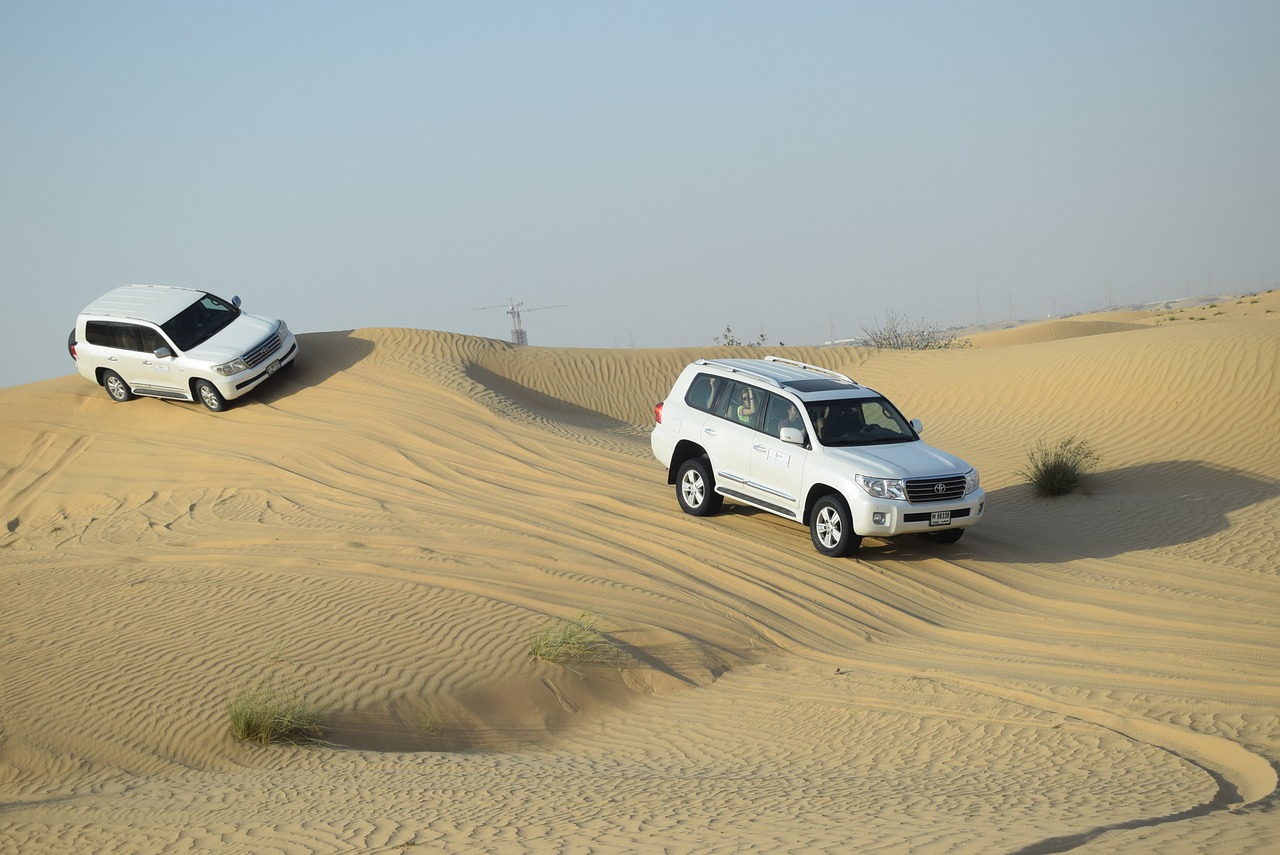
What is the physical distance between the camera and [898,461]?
39.4 feet

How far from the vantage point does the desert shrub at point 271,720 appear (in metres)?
7.53

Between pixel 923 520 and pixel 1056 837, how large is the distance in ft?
23.7

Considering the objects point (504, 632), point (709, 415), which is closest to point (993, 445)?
point (709, 415)

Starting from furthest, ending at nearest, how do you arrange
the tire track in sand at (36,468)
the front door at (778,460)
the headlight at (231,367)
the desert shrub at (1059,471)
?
the headlight at (231,367) < the tire track in sand at (36,468) < the desert shrub at (1059,471) < the front door at (778,460)

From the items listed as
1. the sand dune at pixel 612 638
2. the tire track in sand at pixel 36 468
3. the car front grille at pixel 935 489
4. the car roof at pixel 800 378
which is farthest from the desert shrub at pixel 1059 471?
the tire track in sand at pixel 36 468

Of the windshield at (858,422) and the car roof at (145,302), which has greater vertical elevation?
the car roof at (145,302)

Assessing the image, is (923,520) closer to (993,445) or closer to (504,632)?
(504,632)

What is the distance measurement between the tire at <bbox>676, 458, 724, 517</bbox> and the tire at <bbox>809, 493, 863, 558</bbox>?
159 cm

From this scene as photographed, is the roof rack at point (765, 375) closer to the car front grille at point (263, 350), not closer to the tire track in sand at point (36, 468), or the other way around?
the car front grille at point (263, 350)

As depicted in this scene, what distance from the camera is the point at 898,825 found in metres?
5.09

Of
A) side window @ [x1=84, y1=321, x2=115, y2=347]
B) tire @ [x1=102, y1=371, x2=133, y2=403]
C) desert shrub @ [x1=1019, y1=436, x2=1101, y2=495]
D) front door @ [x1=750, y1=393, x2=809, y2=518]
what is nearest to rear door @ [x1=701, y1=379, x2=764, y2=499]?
front door @ [x1=750, y1=393, x2=809, y2=518]

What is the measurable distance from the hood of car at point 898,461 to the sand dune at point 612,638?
3.74 feet

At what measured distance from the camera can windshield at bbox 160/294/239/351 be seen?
62.3 feet

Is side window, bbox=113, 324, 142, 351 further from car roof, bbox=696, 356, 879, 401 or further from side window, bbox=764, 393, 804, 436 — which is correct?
side window, bbox=764, 393, 804, 436
